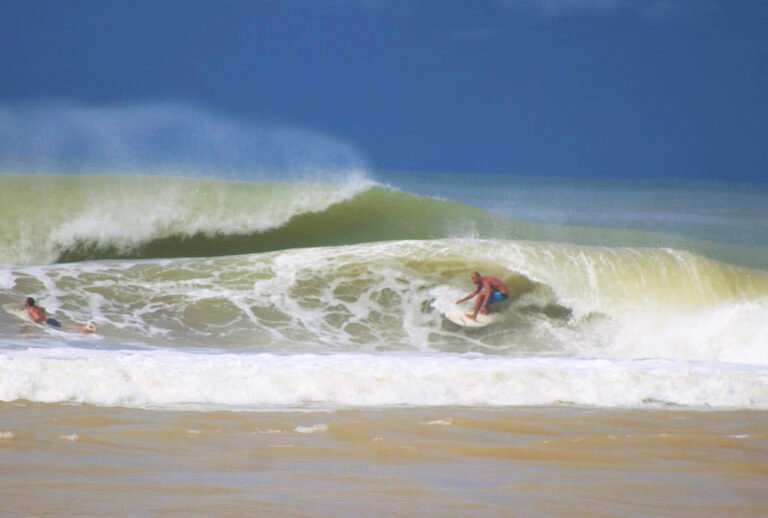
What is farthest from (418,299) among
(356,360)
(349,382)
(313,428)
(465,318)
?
(313,428)

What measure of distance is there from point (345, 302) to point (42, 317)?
98.8 inches

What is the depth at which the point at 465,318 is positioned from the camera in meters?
8.64

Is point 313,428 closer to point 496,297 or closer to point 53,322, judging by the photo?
point 53,322

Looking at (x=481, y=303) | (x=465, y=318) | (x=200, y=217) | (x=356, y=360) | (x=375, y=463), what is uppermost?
(x=200, y=217)

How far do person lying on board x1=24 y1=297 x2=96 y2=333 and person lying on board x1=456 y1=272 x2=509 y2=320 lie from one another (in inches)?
124

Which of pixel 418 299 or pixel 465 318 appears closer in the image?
pixel 465 318

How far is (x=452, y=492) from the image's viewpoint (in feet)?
9.51

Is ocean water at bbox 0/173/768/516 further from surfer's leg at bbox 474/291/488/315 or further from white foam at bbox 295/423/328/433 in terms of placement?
surfer's leg at bbox 474/291/488/315

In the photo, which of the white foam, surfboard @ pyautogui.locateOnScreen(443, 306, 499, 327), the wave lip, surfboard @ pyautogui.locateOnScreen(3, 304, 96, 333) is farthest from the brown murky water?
surfboard @ pyautogui.locateOnScreen(443, 306, 499, 327)

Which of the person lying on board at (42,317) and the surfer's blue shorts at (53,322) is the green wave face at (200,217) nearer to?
the person lying on board at (42,317)

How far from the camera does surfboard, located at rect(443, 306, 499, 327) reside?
8555 millimetres

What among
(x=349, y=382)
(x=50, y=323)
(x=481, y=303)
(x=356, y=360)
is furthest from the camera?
(x=481, y=303)

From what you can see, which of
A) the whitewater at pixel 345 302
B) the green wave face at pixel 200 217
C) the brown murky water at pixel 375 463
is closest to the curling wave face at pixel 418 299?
the whitewater at pixel 345 302

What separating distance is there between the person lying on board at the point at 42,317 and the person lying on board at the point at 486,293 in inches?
124
